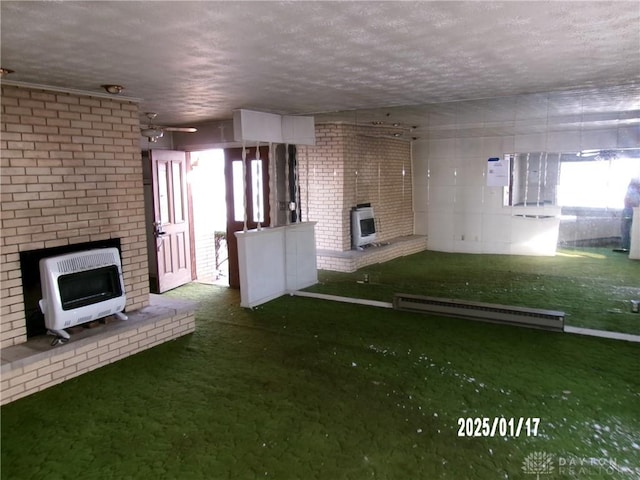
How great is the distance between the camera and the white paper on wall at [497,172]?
6.07 metres

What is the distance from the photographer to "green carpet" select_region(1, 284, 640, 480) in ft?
8.71

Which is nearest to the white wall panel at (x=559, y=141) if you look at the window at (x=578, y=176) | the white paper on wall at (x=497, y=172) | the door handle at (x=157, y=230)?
the window at (x=578, y=176)

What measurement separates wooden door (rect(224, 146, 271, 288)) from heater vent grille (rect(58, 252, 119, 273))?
2.20 m

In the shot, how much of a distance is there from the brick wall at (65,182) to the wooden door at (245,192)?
1.78 meters

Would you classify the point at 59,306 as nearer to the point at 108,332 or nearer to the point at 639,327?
the point at 108,332

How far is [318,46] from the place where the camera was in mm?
2926

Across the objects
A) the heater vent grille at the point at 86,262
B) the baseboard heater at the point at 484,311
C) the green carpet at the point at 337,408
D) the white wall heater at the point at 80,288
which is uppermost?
the heater vent grille at the point at 86,262

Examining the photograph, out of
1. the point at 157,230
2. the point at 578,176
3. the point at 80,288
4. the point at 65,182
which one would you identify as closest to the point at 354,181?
the point at 157,230

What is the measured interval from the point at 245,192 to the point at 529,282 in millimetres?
4186

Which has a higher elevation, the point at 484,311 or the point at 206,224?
the point at 206,224

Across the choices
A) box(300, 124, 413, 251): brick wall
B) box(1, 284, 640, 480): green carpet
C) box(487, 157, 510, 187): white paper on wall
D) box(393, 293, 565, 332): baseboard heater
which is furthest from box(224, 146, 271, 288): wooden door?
box(487, 157, 510, 187): white paper on wall

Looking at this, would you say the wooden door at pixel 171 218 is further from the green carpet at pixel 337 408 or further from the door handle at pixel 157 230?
the green carpet at pixel 337 408

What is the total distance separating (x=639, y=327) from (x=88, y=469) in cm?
522

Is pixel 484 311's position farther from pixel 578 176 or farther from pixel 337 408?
pixel 337 408
